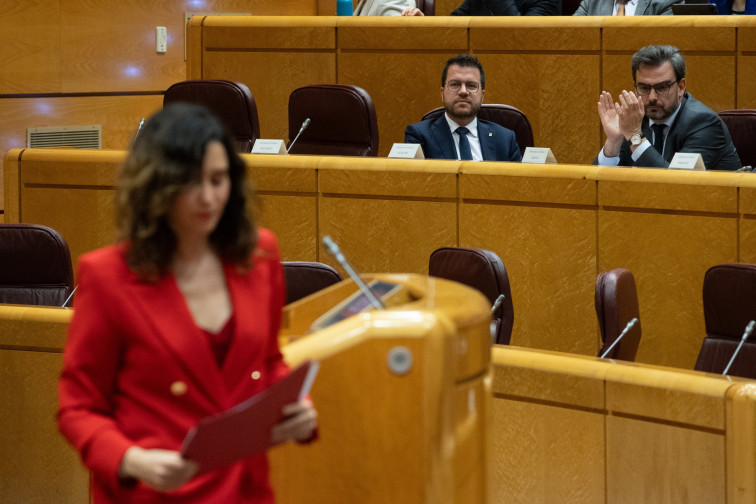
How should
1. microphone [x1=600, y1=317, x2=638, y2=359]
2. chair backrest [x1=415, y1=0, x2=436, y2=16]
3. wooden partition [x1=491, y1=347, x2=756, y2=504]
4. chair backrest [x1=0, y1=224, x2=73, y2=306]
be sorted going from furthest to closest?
1. chair backrest [x1=415, y1=0, x2=436, y2=16]
2. chair backrest [x1=0, y1=224, x2=73, y2=306]
3. microphone [x1=600, y1=317, x2=638, y2=359]
4. wooden partition [x1=491, y1=347, x2=756, y2=504]

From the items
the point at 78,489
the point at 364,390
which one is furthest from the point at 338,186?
the point at 364,390

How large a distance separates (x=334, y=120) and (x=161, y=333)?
273 cm

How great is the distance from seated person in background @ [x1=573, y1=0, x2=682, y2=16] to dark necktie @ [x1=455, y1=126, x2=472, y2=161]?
961 millimetres

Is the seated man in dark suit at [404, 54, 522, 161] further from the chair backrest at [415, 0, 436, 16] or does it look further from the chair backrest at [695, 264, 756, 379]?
the chair backrest at [415, 0, 436, 16]

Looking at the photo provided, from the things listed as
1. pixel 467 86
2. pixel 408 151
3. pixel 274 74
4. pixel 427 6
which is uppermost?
pixel 427 6

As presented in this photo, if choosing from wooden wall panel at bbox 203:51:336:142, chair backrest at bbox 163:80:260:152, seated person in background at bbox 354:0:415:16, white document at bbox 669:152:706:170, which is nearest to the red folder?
white document at bbox 669:152:706:170

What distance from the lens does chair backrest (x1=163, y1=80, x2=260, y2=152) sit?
11.9ft

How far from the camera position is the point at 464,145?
3.43 m

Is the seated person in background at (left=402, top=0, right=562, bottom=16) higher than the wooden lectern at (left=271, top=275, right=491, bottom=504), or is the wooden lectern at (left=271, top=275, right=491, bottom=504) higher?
the seated person in background at (left=402, top=0, right=562, bottom=16)

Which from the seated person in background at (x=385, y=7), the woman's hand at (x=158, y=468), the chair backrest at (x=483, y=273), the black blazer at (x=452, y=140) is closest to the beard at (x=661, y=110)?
the black blazer at (x=452, y=140)

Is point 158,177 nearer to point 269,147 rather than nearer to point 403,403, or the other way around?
point 403,403

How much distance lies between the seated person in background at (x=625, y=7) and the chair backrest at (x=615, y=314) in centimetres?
201

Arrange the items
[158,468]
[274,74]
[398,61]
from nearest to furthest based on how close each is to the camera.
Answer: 1. [158,468]
2. [398,61]
3. [274,74]

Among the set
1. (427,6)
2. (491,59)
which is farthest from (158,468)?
(427,6)
